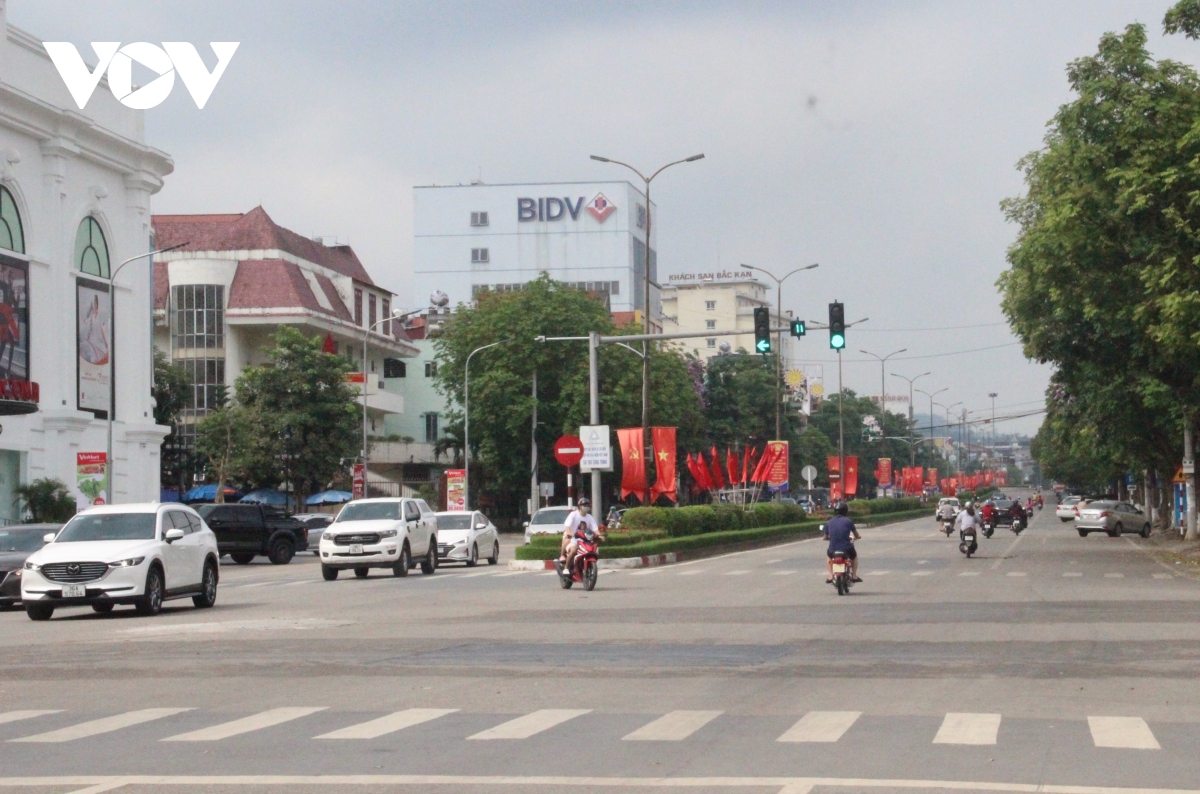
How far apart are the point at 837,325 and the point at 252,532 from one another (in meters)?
22.6

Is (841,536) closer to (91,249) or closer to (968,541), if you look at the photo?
(968,541)

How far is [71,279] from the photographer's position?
5031 centimetres

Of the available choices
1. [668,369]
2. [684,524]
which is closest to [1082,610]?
[684,524]

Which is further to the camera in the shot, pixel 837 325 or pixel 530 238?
pixel 530 238

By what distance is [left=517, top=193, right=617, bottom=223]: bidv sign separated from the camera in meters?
113

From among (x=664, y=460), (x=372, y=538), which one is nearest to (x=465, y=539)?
(x=372, y=538)

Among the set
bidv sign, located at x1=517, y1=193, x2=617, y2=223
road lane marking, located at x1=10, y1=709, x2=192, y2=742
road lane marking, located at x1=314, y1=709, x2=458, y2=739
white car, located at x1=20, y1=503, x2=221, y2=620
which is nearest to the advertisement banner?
white car, located at x1=20, y1=503, x2=221, y2=620

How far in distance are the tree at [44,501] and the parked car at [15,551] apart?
17.1 metres

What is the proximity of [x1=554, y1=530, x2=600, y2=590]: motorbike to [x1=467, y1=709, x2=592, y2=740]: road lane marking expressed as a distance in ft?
55.1

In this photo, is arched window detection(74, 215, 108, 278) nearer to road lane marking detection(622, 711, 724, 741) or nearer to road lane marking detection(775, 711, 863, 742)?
road lane marking detection(622, 711, 724, 741)

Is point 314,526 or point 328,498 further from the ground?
point 328,498

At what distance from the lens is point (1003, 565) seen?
123 feet

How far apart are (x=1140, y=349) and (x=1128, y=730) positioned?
1124 inches

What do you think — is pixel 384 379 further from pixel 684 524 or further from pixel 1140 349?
pixel 1140 349
